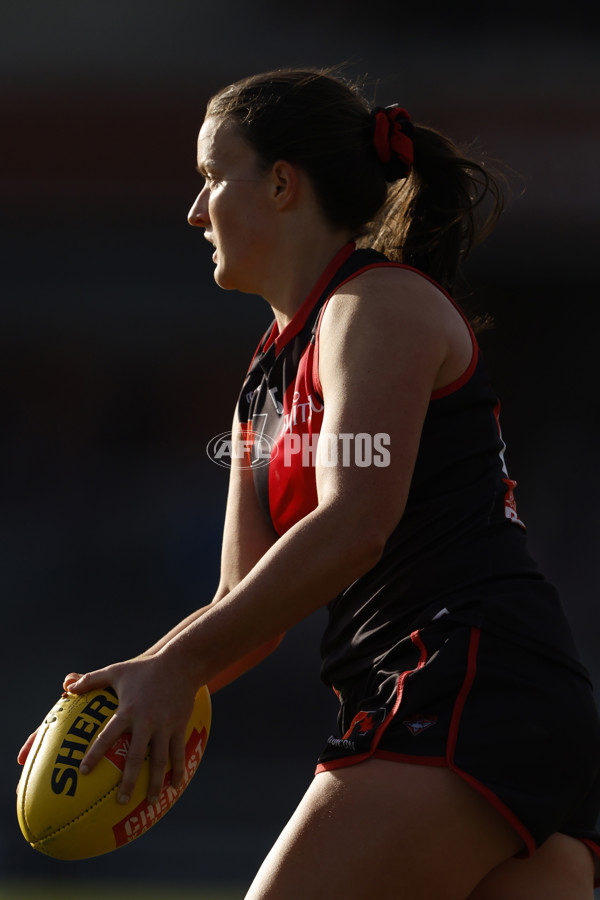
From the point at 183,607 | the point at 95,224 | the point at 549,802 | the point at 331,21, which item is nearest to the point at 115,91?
the point at 95,224

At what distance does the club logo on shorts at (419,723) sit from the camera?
142 centimetres

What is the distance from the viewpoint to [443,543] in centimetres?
154

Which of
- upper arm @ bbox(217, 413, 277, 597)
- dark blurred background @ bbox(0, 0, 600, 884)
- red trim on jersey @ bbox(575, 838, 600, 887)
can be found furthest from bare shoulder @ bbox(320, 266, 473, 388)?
dark blurred background @ bbox(0, 0, 600, 884)

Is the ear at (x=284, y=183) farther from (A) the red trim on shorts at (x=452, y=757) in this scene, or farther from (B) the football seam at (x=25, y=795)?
(B) the football seam at (x=25, y=795)

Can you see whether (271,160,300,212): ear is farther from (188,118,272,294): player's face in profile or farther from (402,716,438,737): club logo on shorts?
(402,716,438,737): club logo on shorts

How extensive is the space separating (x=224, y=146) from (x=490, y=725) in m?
1.08

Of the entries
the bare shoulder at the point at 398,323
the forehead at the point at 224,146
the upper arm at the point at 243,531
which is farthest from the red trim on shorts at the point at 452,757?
the forehead at the point at 224,146

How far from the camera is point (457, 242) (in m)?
1.99

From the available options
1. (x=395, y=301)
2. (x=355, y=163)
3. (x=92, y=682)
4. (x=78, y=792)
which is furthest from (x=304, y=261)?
(x=78, y=792)

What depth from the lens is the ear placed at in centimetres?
182

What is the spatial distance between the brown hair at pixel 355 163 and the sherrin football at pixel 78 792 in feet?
3.10

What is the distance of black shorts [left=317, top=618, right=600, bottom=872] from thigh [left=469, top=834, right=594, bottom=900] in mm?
74

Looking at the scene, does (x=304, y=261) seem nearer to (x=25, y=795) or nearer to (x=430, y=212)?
(x=430, y=212)

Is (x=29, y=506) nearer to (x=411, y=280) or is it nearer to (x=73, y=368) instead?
(x=73, y=368)
